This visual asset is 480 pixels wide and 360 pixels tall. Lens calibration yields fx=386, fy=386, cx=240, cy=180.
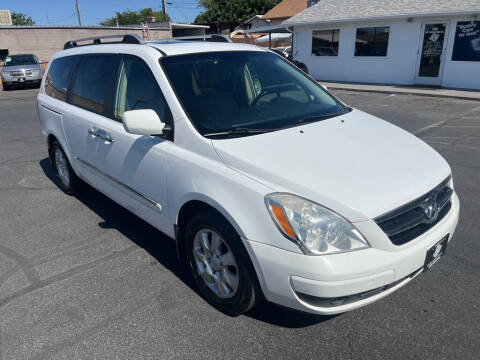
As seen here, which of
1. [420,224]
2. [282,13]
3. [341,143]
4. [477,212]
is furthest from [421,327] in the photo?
[282,13]

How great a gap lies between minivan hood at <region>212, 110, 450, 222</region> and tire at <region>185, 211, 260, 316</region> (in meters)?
0.41

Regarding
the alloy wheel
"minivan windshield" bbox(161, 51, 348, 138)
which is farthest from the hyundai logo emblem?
the alloy wheel

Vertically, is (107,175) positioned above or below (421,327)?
above

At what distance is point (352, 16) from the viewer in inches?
640

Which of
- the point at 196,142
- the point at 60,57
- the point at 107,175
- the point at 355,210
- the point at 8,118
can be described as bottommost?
the point at 8,118

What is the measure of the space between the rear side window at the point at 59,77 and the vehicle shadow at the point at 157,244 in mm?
1252

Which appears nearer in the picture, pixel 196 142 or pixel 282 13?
pixel 196 142

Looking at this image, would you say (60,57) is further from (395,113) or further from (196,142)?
(395,113)

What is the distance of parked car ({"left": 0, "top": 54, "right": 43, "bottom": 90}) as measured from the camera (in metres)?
18.1

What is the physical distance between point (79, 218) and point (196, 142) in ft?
7.61

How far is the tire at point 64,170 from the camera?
4.72m

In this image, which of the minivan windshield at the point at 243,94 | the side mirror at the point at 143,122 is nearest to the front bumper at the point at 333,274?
the minivan windshield at the point at 243,94

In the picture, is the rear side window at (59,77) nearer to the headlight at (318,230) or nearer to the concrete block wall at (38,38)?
the headlight at (318,230)

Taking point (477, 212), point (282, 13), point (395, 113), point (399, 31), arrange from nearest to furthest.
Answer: point (477, 212)
point (395, 113)
point (399, 31)
point (282, 13)
